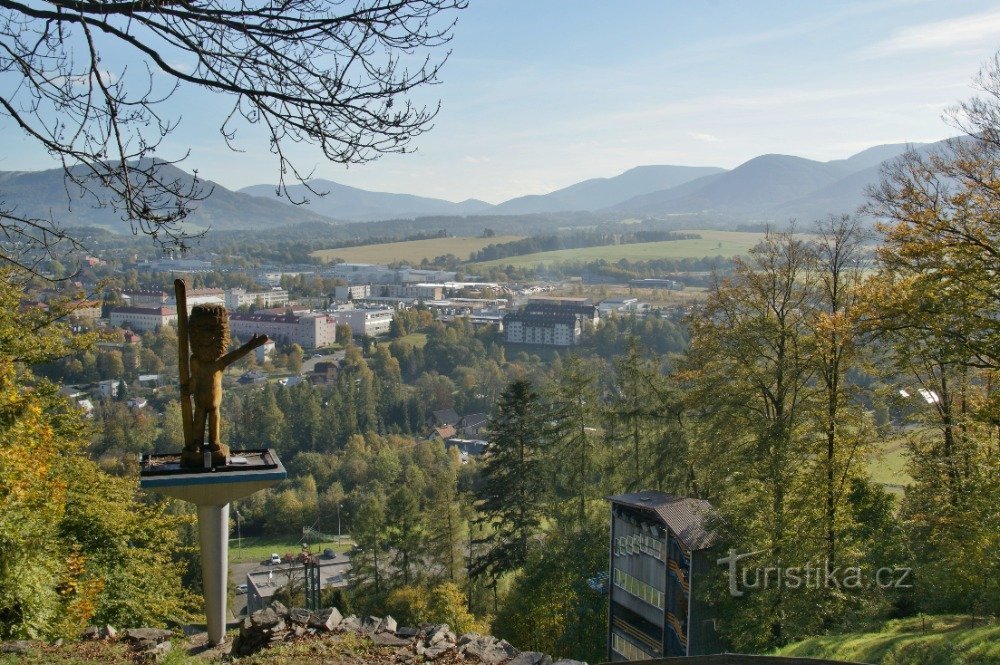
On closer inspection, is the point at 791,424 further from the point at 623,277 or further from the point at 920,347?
the point at 623,277

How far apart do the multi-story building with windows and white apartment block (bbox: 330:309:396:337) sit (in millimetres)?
58267

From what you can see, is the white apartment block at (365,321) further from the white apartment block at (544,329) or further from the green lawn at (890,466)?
the green lawn at (890,466)

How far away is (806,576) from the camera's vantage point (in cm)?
880

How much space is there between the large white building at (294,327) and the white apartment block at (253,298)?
31.3ft

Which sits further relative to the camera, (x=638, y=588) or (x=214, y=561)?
(x=638, y=588)

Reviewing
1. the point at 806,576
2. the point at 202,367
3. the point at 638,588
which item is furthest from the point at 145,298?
the point at 202,367

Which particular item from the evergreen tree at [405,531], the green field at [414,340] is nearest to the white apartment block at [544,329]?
the green field at [414,340]

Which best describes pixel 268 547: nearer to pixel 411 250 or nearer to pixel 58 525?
pixel 58 525

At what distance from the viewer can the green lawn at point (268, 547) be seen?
2886 cm

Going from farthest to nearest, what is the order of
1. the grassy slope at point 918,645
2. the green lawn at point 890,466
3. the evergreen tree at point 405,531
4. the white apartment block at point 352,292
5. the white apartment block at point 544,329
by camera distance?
1. the white apartment block at point 352,292
2. the white apartment block at point 544,329
3. the evergreen tree at point 405,531
4. the green lawn at point 890,466
5. the grassy slope at point 918,645

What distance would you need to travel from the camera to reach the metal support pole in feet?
18.1

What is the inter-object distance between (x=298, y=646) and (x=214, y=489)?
1192 millimetres

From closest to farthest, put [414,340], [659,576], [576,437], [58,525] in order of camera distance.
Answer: [58,525] → [659,576] → [576,437] → [414,340]

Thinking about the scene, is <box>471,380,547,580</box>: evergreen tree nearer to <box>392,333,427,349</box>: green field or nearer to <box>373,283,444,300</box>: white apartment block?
<box>392,333,427,349</box>: green field
